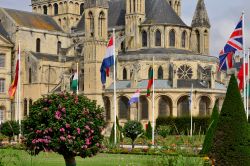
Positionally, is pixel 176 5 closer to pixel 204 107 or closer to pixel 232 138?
pixel 204 107

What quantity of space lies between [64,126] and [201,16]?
6221 centimetres

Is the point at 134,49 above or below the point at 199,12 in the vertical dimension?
below

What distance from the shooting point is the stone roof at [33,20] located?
85.3m

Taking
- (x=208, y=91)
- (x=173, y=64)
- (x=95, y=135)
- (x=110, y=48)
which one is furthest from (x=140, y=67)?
(x=95, y=135)

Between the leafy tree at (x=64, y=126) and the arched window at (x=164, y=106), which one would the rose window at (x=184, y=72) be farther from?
the leafy tree at (x=64, y=126)

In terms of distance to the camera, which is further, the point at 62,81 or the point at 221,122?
the point at 62,81

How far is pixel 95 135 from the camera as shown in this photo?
2378 cm

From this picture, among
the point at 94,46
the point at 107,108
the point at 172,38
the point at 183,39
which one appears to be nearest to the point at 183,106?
the point at 107,108

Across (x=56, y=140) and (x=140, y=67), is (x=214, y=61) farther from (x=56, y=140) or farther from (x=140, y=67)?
(x=56, y=140)

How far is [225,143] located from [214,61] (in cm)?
5855

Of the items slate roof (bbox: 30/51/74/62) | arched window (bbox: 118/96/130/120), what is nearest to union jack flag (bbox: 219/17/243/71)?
arched window (bbox: 118/96/130/120)

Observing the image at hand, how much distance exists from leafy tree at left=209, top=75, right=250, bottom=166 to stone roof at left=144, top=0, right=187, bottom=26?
60171 mm

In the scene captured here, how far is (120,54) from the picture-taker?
78.8m

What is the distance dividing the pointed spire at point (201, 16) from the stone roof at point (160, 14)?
1982 millimetres
